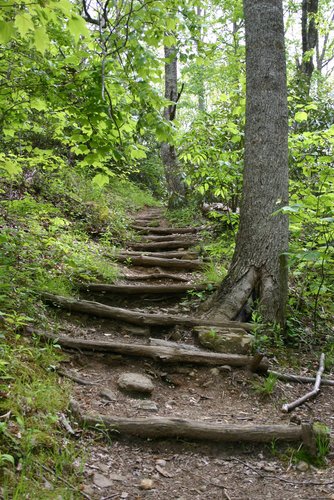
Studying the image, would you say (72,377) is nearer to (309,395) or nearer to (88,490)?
(88,490)

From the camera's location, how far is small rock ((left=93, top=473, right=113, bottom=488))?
2358 millimetres

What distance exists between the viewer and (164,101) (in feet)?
13.4

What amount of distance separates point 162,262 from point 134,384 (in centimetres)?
370

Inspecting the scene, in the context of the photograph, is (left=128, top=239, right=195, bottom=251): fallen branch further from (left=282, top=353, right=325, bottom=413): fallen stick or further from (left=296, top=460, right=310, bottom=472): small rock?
(left=296, top=460, right=310, bottom=472): small rock

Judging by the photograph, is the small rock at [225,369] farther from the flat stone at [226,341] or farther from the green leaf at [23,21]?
the green leaf at [23,21]

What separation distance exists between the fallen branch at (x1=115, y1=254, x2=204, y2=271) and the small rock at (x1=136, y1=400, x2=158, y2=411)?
3497mm

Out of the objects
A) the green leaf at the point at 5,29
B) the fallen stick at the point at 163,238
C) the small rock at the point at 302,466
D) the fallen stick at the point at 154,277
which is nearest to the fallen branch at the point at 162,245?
the fallen stick at the point at 163,238

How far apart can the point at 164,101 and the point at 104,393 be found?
291 cm

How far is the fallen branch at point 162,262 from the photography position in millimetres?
6818

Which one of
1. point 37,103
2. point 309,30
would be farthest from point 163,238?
point 309,30

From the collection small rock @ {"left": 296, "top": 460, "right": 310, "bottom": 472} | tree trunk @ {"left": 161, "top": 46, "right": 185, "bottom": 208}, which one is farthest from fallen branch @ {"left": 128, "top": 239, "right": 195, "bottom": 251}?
small rock @ {"left": 296, "top": 460, "right": 310, "bottom": 472}

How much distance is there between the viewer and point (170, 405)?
3.47m

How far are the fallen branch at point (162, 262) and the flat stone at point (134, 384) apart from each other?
327 cm

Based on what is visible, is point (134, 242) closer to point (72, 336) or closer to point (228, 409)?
point (72, 336)
